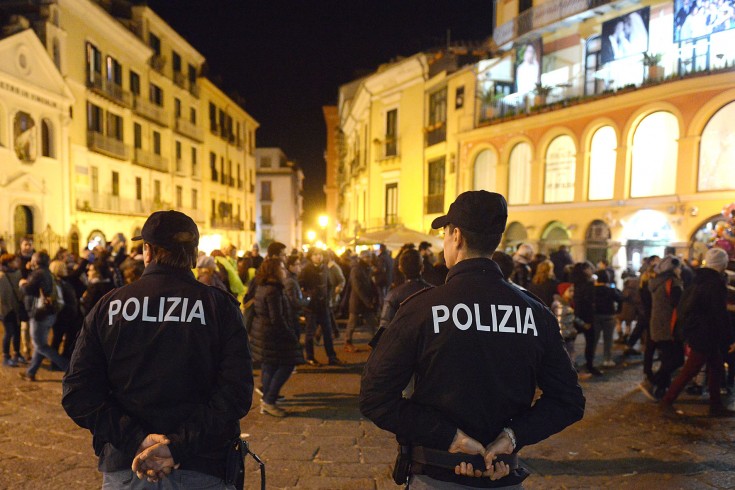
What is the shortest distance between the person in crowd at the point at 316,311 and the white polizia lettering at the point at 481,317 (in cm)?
621

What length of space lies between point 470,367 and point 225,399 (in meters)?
1.00

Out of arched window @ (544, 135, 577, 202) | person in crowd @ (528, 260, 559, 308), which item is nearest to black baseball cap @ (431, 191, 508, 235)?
person in crowd @ (528, 260, 559, 308)

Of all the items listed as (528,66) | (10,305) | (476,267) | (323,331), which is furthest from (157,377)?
(528,66)

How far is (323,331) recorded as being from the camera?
786 centimetres

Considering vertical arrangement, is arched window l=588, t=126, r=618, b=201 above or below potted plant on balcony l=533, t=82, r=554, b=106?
below

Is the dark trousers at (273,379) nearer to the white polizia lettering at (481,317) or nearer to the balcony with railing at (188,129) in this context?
the white polizia lettering at (481,317)

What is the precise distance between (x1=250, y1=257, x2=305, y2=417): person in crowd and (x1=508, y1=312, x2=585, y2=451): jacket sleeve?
4003 millimetres

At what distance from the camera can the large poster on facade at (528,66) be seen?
779 inches

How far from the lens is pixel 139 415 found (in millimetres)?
1984

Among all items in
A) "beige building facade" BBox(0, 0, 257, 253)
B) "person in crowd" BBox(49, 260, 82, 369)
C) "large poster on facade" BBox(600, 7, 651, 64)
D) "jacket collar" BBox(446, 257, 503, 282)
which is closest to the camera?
"jacket collar" BBox(446, 257, 503, 282)

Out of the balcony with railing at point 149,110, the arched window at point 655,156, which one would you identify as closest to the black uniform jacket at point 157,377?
the arched window at point 655,156

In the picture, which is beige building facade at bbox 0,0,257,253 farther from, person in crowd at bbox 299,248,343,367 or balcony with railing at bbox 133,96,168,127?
person in crowd at bbox 299,248,343,367

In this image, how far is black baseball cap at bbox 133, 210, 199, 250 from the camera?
2068 millimetres

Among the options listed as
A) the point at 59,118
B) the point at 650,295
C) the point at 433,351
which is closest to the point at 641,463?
the point at 650,295
